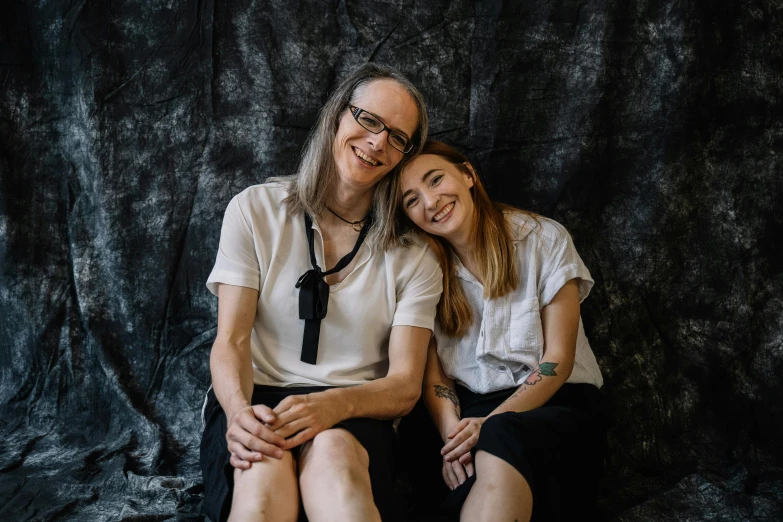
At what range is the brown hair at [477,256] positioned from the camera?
2.15m

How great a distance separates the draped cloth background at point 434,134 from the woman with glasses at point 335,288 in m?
0.48

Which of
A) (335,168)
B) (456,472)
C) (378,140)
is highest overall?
(378,140)

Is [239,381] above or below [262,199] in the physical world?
below

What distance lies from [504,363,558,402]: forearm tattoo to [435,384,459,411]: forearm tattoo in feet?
0.63

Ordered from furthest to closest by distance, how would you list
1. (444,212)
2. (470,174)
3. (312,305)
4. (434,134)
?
(434,134) < (470,174) < (444,212) < (312,305)

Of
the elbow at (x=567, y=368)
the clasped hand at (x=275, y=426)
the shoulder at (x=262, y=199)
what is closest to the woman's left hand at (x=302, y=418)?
the clasped hand at (x=275, y=426)

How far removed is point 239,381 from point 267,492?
35cm

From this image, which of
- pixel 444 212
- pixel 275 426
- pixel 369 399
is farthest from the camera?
pixel 444 212

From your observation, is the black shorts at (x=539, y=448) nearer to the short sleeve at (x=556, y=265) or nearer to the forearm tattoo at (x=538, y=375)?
the forearm tattoo at (x=538, y=375)

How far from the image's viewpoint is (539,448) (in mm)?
1826

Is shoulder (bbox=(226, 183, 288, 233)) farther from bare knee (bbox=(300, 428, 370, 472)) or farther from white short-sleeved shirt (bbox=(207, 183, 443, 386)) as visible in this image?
bare knee (bbox=(300, 428, 370, 472))

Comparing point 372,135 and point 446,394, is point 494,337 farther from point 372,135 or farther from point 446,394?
point 372,135

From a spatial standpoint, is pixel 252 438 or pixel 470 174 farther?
pixel 470 174

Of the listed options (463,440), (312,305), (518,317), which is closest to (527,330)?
(518,317)
